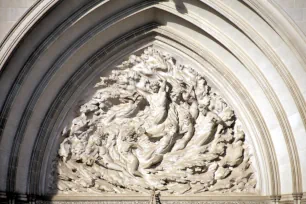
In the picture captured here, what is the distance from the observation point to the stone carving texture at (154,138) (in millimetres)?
8258

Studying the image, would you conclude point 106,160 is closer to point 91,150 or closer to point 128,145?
point 91,150

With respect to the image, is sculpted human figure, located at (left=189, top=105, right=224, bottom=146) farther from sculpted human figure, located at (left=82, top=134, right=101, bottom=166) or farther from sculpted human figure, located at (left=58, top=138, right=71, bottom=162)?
sculpted human figure, located at (left=58, top=138, right=71, bottom=162)

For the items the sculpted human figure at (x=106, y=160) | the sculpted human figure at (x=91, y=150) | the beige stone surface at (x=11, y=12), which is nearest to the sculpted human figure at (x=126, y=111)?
the sculpted human figure at (x=91, y=150)

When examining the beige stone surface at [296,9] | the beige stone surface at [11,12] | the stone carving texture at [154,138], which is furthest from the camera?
the stone carving texture at [154,138]

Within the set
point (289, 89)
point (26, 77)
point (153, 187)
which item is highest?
point (26, 77)

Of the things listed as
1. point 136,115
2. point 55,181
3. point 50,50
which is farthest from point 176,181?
point 50,50

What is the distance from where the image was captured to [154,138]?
8.45m

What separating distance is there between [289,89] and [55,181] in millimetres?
3107

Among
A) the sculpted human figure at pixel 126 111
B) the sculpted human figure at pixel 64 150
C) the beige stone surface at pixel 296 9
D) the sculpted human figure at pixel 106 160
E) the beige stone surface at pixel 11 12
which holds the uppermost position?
the beige stone surface at pixel 11 12

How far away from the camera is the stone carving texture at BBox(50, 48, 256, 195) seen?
826 cm

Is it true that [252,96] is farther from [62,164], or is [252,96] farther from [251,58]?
[62,164]

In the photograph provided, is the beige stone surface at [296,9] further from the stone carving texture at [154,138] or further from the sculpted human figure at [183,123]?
the sculpted human figure at [183,123]

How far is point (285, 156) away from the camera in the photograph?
310 inches

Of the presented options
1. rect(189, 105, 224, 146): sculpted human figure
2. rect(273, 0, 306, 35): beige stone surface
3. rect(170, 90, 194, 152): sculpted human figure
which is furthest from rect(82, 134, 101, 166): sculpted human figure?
rect(273, 0, 306, 35): beige stone surface
